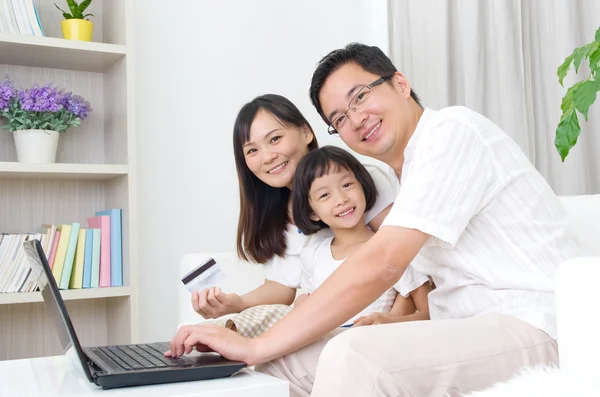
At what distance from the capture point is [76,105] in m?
2.54

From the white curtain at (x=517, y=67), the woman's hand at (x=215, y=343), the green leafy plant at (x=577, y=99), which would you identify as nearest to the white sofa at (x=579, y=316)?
the woman's hand at (x=215, y=343)

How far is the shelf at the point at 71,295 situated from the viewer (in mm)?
2338

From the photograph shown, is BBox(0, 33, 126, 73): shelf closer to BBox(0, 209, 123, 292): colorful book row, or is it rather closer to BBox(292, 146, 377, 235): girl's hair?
BBox(0, 209, 123, 292): colorful book row

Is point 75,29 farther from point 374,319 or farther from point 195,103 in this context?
point 374,319

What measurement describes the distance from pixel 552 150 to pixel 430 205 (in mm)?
1252

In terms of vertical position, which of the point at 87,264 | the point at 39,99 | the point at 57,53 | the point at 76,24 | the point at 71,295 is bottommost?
the point at 71,295

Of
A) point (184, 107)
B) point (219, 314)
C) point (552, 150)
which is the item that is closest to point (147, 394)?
point (219, 314)

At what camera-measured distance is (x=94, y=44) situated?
2.50m

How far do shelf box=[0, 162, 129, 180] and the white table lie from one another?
140cm

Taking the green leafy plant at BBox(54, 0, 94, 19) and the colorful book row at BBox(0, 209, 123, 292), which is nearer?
the colorful book row at BBox(0, 209, 123, 292)

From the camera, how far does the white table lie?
0.90 m

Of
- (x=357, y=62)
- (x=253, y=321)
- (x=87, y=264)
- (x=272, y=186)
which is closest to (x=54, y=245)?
(x=87, y=264)

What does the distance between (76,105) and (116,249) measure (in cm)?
56

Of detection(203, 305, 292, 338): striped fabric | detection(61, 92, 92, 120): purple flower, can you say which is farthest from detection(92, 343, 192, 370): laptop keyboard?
detection(61, 92, 92, 120): purple flower
